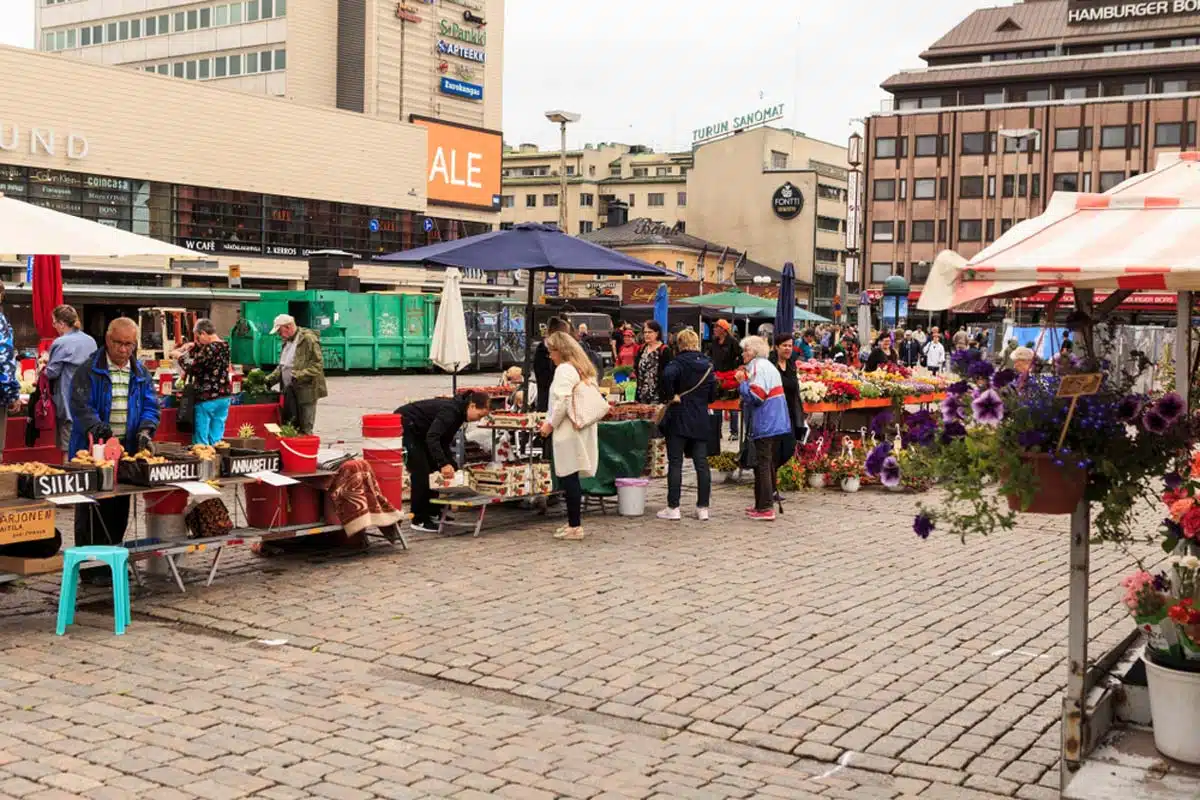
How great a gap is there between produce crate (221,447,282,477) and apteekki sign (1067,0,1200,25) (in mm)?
88132

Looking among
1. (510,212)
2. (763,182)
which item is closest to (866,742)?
(763,182)

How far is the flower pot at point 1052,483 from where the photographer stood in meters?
5.34

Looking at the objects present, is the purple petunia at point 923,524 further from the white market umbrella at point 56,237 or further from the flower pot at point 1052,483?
the white market umbrella at point 56,237

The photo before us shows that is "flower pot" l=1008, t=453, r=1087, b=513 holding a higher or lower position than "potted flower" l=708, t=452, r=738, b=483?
higher

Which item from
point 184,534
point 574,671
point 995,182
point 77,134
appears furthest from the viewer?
point 995,182

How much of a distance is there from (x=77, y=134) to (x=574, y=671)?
46.0 m

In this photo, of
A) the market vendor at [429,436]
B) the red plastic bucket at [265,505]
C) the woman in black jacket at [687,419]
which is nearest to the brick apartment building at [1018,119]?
the woman in black jacket at [687,419]

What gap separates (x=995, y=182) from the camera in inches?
3371

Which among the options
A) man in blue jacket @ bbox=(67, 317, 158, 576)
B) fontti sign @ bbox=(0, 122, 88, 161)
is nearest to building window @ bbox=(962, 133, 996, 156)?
fontti sign @ bbox=(0, 122, 88, 161)

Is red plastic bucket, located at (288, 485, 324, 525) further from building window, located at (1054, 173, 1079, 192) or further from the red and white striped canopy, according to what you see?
building window, located at (1054, 173, 1079, 192)

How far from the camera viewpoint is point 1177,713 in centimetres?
530

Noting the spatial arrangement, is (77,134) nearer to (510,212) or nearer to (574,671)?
(574,671)

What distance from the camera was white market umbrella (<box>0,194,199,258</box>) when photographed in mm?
9156

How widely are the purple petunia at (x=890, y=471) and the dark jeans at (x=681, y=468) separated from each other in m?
6.73
